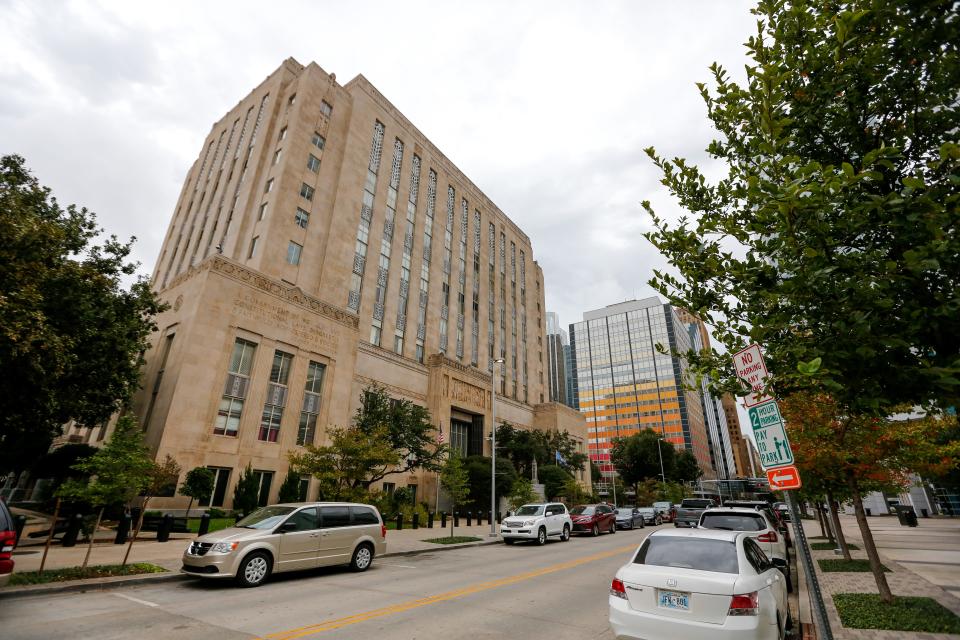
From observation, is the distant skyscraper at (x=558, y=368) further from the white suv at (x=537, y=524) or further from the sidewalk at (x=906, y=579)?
the sidewalk at (x=906, y=579)

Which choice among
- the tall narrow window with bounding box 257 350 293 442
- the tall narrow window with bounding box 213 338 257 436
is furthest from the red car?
the tall narrow window with bounding box 213 338 257 436

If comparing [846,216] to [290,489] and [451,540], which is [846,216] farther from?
[290,489]

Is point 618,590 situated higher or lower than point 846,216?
lower

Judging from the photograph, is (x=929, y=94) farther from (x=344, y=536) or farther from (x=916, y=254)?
(x=344, y=536)

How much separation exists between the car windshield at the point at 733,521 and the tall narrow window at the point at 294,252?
106 feet

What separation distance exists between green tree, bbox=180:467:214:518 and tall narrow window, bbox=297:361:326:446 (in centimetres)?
675

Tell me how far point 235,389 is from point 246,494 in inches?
241

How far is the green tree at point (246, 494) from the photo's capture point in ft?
78.9

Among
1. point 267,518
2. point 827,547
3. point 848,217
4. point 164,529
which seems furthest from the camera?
point 827,547

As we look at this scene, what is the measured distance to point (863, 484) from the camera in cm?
1260

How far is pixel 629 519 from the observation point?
30688mm

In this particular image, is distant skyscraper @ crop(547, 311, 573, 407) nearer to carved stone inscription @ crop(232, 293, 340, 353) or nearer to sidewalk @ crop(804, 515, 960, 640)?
carved stone inscription @ crop(232, 293, 340, 353)

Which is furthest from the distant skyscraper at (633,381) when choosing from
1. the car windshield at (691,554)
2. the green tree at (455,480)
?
the car windshield at (691,554)

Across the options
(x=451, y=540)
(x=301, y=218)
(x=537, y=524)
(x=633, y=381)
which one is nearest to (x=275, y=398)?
(x=451, y=540)
